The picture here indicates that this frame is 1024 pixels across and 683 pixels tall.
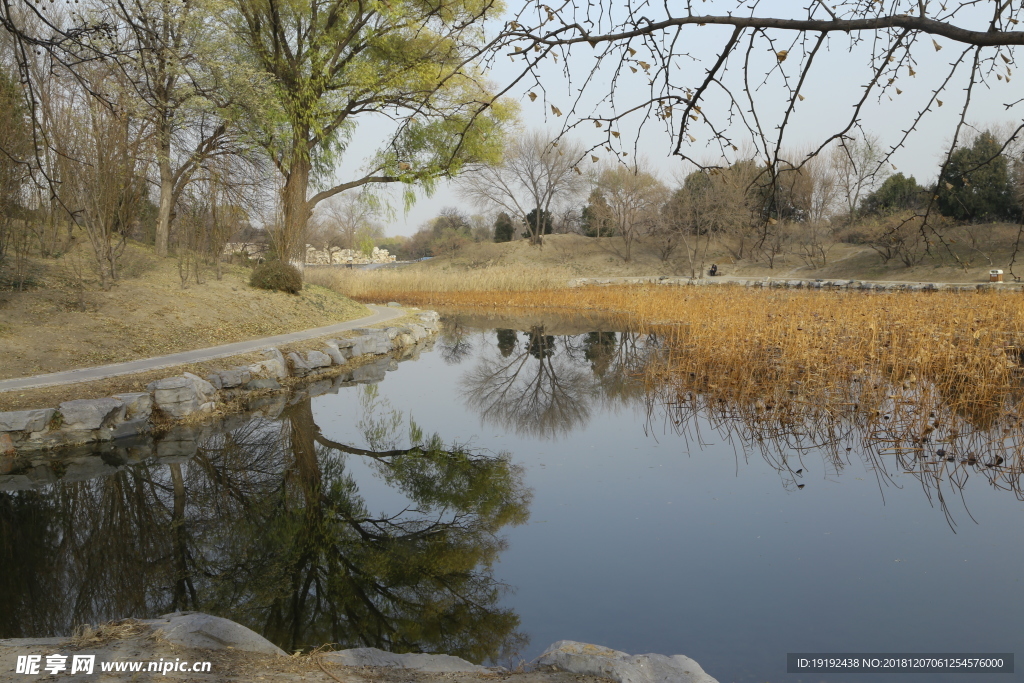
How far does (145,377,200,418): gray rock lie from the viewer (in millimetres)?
7566

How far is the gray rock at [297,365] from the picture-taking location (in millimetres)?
10195

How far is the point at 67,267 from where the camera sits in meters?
11.9

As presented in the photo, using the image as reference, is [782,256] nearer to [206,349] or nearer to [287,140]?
[287,140]

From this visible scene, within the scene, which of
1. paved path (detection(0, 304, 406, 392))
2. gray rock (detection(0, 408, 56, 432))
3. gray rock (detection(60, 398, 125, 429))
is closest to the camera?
gray rock (detection(0, 408, 56, 432))

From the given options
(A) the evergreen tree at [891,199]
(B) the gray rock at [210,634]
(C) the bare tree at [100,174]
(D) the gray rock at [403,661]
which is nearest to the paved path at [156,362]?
(C) the bare tree at [100,174]

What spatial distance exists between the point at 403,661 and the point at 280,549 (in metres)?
1.88

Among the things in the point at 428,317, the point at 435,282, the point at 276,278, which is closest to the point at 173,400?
the point at 276,278

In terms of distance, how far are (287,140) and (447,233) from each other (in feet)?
96.4

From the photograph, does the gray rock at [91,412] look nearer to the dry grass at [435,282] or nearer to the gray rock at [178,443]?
the gray rock at [178,443]

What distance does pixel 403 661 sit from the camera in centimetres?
297

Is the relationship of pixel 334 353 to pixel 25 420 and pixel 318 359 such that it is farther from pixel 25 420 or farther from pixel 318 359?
pixel 25 420

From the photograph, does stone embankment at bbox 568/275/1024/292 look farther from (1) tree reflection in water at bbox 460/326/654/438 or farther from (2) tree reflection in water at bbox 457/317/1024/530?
(2) tree reflection in water at bbox 457/317/1024/530

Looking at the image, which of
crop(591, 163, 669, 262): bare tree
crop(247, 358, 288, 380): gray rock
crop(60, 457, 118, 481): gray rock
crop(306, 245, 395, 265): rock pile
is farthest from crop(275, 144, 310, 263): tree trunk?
crop(306, 245, 395, 265): rock pile

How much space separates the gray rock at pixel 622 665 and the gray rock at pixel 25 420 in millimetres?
5901
